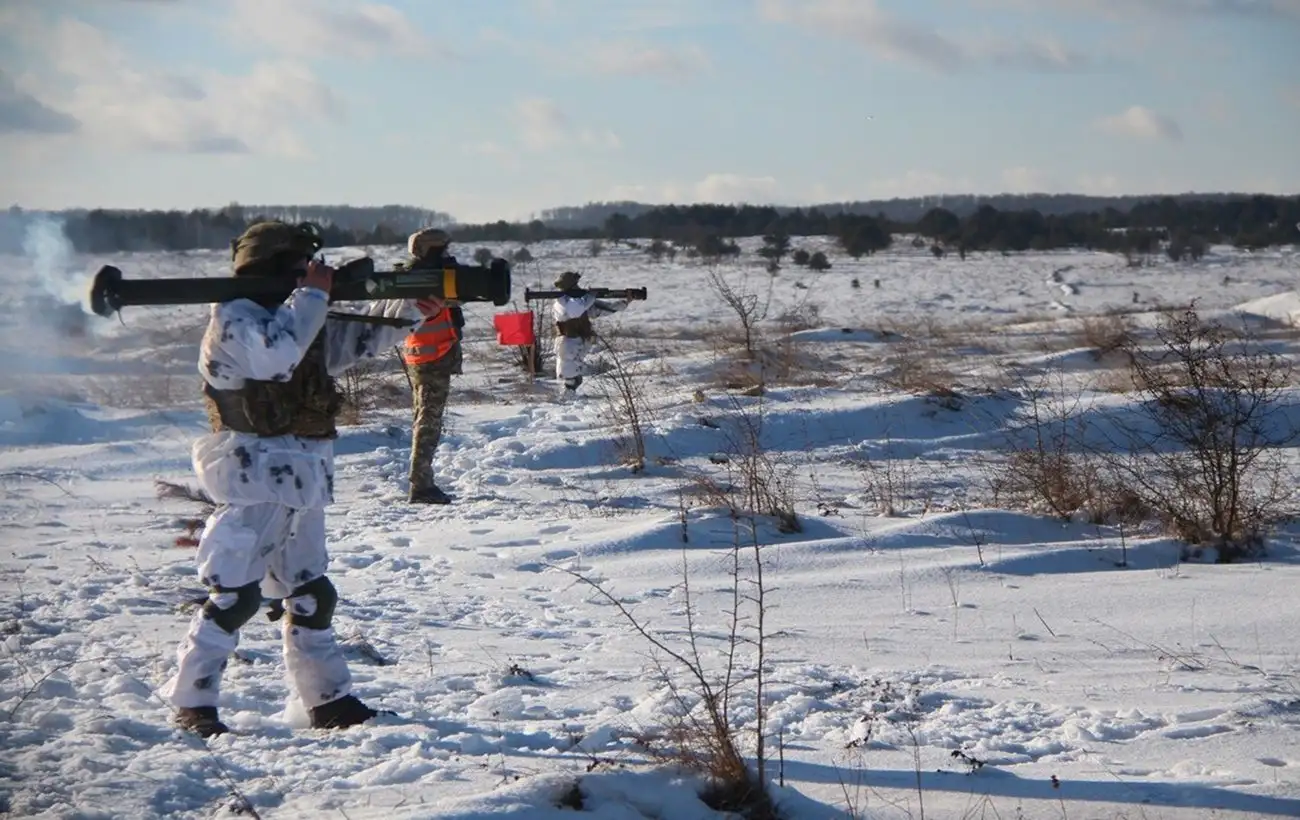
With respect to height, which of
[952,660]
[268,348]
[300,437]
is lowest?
[952,660]

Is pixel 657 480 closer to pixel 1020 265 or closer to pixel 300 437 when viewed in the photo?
pixel 300 437

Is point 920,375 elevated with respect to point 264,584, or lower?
lower

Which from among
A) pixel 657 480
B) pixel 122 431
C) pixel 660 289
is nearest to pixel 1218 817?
pixel 657 480

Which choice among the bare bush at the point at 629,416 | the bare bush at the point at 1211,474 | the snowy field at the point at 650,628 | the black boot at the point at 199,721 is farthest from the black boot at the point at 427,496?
the black boot at the point at 199,721

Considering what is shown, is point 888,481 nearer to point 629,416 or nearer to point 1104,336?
point 629,416

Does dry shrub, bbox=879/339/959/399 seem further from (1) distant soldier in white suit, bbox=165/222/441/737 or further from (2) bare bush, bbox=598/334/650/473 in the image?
(1) distant soldier in white suit, bbox=165/222/441/737

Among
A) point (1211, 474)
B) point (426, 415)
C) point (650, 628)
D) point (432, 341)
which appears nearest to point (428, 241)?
point (432, 341)

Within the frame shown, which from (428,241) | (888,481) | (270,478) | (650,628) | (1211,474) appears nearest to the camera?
(270,478)

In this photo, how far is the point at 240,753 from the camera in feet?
13.6

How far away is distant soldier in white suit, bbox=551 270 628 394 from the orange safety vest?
5.33 m

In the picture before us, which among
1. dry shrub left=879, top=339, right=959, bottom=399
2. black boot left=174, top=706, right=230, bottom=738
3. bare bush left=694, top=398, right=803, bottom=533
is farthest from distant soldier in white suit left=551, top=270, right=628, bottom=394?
black boot left=174, top=706, right=230, bottom=738

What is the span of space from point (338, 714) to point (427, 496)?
16.9 feet

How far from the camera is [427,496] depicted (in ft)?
31.7

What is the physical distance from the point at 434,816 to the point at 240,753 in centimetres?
101
